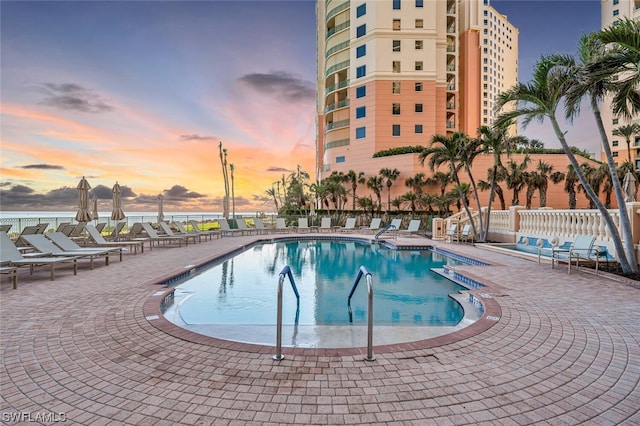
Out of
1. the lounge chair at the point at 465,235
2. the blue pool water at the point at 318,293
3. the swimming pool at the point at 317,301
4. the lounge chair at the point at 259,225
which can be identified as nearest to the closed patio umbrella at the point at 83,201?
the swimming pool at the point at 317,301

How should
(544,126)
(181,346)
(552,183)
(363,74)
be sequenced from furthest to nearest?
(363,74) < (552,183) < (544,126) < (181,346)

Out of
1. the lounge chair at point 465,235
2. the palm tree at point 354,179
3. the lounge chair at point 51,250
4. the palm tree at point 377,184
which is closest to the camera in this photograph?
the lounge chair at point 51,250

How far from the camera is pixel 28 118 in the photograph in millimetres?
13961

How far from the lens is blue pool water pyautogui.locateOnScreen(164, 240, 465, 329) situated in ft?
17.8

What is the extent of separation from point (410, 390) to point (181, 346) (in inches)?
91.3

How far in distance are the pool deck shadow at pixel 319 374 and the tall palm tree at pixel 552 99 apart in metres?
3.60

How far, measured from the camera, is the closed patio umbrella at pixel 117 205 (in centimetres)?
1377

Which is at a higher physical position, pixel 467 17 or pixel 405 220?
pixel 467 17

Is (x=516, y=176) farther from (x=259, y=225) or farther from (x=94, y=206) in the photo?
(x=94, y=206)

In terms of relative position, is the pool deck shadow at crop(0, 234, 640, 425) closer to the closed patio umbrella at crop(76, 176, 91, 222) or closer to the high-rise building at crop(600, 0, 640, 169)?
the closed patio umbrella at crop(76, 176, 91, 222)

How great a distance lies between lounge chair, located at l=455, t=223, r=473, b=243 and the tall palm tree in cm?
660

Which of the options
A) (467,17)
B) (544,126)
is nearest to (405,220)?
(544,126)

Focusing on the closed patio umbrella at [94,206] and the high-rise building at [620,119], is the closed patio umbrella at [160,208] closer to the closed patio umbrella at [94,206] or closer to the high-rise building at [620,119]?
the closed patio umbrella at [94,206]

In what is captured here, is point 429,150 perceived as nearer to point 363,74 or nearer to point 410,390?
point 410,390
